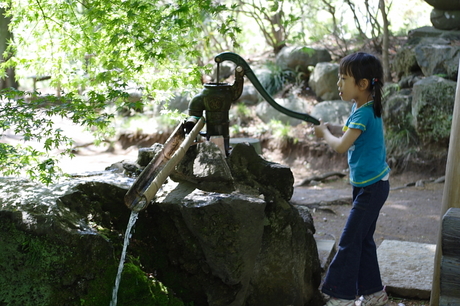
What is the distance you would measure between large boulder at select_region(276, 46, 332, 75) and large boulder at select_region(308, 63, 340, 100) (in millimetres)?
695

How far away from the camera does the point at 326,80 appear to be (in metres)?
10.4

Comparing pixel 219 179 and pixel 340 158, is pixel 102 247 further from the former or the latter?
pixel 340 158

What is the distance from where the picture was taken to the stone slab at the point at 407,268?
3.29m

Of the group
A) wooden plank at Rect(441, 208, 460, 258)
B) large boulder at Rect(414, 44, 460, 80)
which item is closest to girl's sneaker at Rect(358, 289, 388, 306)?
wooden plank at Rect(441, 208, 460, 258)

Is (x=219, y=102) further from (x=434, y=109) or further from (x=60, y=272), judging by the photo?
(x=434, y=109)

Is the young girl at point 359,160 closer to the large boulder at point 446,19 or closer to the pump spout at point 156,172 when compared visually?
the pump spout at point 156,172

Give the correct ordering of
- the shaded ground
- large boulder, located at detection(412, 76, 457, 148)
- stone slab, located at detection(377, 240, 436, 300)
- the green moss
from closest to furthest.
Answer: the green moss
stone slab, located at detection(377, 240, 436, 300)
the shaded ground
large boulder, located at detection(412, 76, 457, 148)

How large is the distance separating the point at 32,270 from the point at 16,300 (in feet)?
0.49

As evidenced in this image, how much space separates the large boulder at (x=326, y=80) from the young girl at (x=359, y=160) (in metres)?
7.60

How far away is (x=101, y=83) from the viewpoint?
359 cm

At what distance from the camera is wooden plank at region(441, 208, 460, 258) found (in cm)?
180

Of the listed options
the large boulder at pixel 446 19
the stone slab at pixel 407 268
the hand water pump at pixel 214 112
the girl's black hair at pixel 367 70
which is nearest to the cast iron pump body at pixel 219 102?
the hand water pump at pixel 214 112

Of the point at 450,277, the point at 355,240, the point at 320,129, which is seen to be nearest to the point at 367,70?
the point at 320,129

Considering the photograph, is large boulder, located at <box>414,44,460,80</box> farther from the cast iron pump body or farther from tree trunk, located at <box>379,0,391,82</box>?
the cast iron pump body
